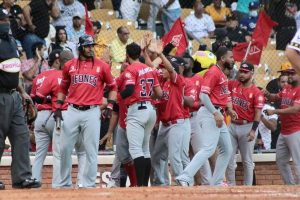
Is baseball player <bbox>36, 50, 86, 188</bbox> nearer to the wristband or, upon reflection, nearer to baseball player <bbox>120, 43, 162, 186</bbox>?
baseball player <bbox>120, 43, 162, 186</bbox>

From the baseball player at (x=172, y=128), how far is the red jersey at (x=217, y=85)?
1.17 feet

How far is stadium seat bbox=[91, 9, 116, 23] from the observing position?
57.0 feet

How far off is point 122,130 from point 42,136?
1.03 metres

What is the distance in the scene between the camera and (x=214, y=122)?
11914mm

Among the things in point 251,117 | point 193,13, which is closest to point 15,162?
point 251,117

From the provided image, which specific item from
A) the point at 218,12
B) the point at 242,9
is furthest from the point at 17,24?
the point at 242,9

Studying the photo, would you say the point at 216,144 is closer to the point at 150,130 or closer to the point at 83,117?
the point at 150,130

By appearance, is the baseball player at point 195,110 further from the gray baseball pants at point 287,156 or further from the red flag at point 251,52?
the red flag at point 251,52

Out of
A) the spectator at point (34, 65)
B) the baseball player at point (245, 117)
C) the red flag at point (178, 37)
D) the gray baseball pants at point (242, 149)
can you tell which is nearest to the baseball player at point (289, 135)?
the baseball player at point (245, 117)

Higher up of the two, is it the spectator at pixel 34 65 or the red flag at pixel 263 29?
the red flag at pixel 263 29

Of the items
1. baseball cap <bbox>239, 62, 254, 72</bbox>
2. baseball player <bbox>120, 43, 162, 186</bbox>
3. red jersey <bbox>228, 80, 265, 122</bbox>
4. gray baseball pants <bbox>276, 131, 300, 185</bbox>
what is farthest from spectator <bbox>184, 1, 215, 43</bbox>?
baseball player <bbox>120, 43, 162, 186</bbox>

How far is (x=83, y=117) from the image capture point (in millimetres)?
10930

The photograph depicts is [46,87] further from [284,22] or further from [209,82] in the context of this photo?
[284,22]

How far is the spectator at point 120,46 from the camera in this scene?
1547 cm
